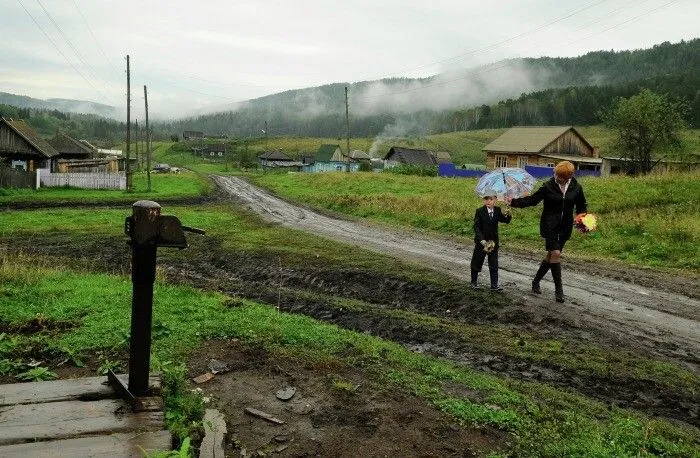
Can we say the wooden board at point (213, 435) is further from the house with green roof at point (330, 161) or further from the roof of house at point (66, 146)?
the house with green roof at point (330, 161)

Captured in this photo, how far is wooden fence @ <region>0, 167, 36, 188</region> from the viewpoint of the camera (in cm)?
3425

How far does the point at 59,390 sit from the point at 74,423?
69 centimetres

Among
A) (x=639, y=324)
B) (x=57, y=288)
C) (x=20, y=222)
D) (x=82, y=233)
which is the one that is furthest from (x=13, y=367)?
(x=20, y=222)

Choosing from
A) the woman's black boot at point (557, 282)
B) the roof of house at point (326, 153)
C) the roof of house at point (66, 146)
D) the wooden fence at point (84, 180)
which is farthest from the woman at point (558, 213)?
the roof of house at point (326, 153)

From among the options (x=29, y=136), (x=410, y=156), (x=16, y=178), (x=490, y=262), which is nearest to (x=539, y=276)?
(x=490, y=262)

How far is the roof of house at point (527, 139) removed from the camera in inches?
2293

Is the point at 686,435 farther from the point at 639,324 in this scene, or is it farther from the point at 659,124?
the point at 659,124

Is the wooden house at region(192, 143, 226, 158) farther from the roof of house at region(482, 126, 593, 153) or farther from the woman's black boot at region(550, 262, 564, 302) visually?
the woman's black boot at region(550, 262, 564, 302)

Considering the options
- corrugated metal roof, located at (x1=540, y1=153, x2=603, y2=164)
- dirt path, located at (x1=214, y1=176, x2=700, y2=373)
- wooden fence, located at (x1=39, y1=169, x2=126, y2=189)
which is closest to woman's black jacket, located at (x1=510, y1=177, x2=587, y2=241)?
dirt path, located at (x1=214, y1=176, x2=700, y2=373)

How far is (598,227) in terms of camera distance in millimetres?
16250

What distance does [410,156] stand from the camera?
94.1m

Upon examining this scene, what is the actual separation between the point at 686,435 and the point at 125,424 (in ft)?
15.2

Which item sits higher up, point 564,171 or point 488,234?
Result: point 564,171

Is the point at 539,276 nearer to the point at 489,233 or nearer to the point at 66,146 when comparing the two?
the point at 489,233
